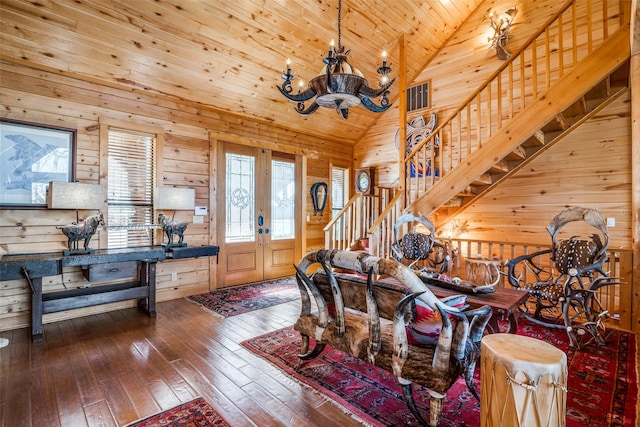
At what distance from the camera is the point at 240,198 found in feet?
17.5

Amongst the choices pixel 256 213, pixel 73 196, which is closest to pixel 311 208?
pixel 256 213

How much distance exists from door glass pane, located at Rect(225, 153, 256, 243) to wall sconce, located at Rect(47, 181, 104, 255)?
1.96m

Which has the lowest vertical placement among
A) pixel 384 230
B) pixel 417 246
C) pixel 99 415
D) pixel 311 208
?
pixel 99 415

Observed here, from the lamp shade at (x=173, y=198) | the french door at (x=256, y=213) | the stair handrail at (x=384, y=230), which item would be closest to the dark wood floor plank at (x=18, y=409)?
the lamp shade at (x=173, y=198)

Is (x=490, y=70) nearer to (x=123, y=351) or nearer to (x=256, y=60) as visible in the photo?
(x=256, y=60)

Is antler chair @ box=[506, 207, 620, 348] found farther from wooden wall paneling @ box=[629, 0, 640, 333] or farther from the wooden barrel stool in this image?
the wooden barrel stool

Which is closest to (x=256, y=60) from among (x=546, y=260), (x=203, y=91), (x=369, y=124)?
(x=203, y=91)

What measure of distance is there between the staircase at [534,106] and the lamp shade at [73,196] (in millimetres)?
3307

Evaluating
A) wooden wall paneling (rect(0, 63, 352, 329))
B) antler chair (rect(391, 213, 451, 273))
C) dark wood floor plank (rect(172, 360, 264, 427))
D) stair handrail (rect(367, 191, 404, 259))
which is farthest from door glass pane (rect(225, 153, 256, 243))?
dark wood floor plank (rect(172, 360, 264, 427))

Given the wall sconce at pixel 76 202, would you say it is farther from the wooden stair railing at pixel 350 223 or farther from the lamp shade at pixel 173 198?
the wooden stair railing at pixel 350 223

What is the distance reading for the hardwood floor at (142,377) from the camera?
1.99 m

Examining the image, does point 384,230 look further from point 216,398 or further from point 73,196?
point 73,196

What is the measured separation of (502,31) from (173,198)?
18.8ft

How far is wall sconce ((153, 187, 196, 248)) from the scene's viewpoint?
159 inches
